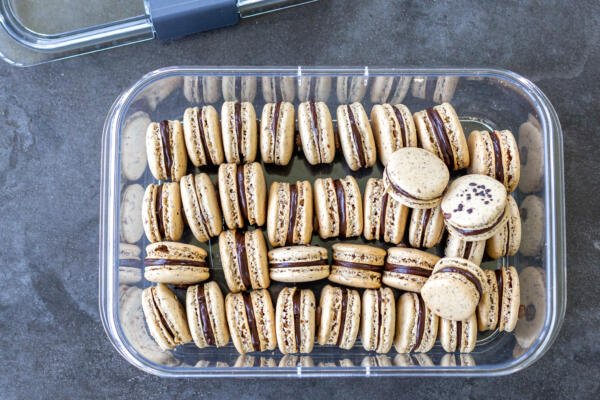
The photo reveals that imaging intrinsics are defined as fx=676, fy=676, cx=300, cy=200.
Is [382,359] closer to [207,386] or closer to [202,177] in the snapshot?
[207,386]

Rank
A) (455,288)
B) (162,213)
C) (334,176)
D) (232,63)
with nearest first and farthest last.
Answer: (455,288)
(162,213)
(334,176)
(232,63)

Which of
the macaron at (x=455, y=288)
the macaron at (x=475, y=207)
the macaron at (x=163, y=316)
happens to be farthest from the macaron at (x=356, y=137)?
the macaron at (x=163, y=316)

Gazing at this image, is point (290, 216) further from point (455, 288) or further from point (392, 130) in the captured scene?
point (455, 288)

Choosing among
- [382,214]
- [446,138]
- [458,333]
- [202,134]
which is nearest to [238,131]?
[202,134]

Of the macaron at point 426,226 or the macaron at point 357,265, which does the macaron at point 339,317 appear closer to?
the macaron at point 357,265

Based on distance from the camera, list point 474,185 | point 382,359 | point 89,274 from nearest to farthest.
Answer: point 474,185 → point 382,359 → point 89,274

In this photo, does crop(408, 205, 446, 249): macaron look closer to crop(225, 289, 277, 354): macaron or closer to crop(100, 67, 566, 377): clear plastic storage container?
crop(100, 67, 566, 377): clear plastic storage container

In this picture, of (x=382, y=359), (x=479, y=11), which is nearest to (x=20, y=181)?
(x=382, y=359)

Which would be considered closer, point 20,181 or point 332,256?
point 332,256
